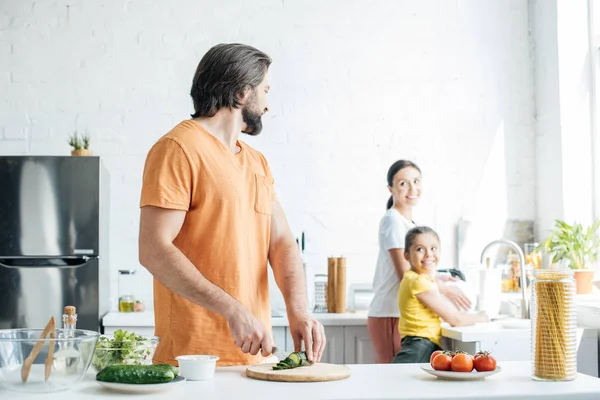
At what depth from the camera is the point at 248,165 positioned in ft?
7.25

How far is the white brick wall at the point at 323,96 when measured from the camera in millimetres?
4367

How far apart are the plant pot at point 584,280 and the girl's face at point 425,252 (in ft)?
2.88

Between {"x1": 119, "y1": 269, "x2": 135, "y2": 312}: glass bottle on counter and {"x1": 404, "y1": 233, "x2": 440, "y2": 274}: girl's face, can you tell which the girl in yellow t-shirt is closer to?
{"x1": 404, "y1": 233, "x2": 440, "y2": 274}: girl's face

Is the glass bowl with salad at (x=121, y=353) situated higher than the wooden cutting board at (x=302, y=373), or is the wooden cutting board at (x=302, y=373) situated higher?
the glass bowl with salad at (x=121, y=353)

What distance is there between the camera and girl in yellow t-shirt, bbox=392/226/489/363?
3359 millimetres

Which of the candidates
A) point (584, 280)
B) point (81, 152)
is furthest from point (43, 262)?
point (584, 280)

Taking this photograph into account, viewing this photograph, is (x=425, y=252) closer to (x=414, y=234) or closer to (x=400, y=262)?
(x=414, y=234)

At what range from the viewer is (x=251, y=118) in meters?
2.28

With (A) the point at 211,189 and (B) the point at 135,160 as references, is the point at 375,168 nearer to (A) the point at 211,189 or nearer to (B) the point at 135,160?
(B) the point at 135,160

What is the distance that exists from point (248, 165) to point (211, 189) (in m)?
0.18

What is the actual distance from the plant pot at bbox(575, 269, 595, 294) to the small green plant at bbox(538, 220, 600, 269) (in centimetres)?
12

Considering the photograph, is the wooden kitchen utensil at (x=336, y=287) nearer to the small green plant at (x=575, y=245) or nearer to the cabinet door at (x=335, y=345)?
the cabinet door at (x=335, y=345)

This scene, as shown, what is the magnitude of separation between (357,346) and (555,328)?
2.11 metres

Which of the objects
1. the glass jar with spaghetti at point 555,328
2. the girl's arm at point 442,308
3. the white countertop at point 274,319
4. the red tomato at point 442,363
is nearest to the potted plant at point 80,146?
the white countertop at point 274,319
